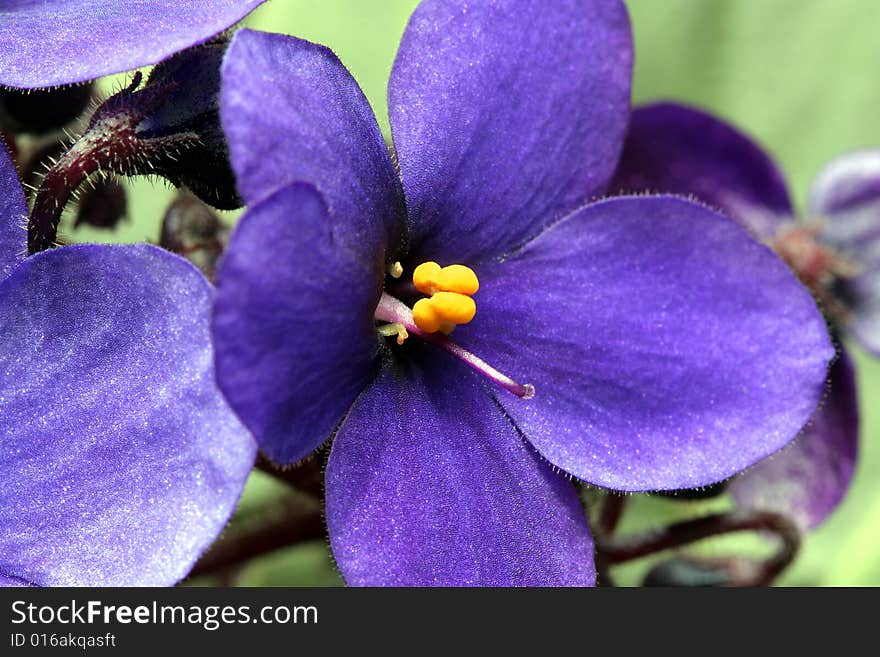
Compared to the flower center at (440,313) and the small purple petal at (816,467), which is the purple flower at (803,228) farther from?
the flower center at (440,313)

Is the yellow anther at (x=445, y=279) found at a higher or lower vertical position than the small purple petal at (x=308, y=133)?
lower

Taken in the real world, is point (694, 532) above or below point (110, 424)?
below

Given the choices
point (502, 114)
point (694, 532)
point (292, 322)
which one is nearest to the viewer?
point (292, 322)

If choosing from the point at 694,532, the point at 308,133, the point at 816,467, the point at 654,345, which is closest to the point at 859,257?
the point at 816,467

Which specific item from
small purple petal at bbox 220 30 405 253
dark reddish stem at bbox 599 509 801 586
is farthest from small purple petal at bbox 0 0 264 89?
dark reddish stem at bbox 599 509 801 586

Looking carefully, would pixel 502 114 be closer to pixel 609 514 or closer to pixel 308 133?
pixel 308 133

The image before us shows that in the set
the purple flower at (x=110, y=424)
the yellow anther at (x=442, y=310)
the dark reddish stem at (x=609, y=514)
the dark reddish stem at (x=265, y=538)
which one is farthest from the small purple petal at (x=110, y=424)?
the dark reddish stem at (x=609, y=514)
